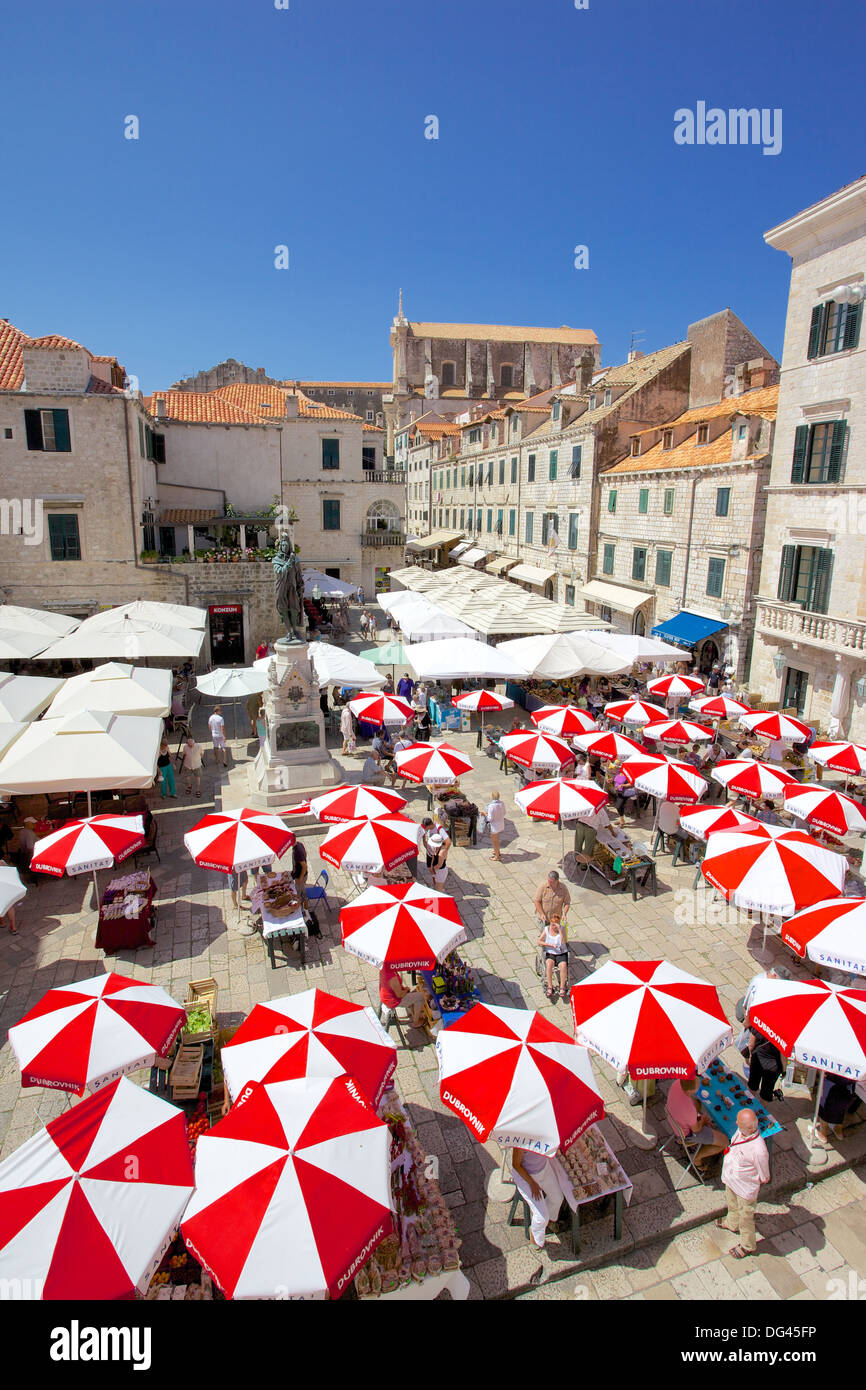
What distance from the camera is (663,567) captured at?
2877 cm

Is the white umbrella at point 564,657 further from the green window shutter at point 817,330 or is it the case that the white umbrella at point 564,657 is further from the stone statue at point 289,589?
the green window shutter at point 817,330

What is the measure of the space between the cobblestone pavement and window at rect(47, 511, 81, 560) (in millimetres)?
14717

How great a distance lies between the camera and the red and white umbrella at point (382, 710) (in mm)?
16359

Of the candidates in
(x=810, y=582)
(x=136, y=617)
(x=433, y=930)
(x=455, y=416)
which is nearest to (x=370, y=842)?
(x=433, y=930)

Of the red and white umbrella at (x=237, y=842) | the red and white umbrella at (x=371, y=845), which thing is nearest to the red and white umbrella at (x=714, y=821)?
the red and white umbrella at (x=371, y=845)

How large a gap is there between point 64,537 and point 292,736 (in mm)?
16790

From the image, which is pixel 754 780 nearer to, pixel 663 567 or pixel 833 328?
pixel 833 328

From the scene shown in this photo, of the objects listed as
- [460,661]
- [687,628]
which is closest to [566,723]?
[460,661]

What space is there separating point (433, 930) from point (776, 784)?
7419mm

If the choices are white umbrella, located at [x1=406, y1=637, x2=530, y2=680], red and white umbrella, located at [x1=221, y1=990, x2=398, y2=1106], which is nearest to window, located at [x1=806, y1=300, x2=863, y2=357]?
white umbrella, located at [x1=406, y1=637, x2=530, y2=680]

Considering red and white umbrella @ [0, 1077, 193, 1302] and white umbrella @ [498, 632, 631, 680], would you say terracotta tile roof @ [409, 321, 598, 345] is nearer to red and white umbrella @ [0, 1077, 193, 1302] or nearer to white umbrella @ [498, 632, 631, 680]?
white umbrella @ [498, 632, 631, 680]

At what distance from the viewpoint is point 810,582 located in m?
20.9

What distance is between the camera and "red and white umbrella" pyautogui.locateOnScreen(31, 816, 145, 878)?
32.7 ft

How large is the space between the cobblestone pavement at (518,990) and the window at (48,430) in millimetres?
16272
